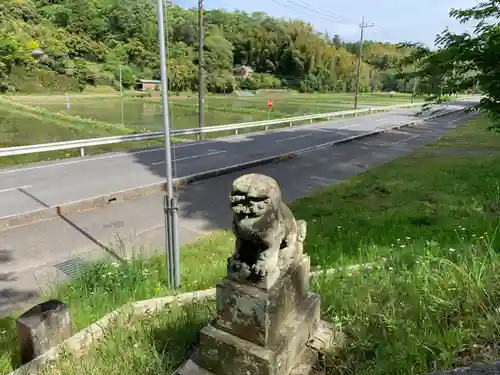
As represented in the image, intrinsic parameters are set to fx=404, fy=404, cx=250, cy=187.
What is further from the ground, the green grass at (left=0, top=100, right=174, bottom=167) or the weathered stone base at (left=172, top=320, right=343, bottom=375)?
the weathered stone base at (left=172, top=320, right=343, bottom=375)

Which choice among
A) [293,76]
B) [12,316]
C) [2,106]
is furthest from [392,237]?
[293,76]

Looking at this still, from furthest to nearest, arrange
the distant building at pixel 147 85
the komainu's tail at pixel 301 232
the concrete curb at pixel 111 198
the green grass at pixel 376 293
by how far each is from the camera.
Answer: the distant building at pixel 147 85 → the concrete curb at pixel 111 198 → the komainu's tail at pixel 301 232 → the green grass at pixel 376 293

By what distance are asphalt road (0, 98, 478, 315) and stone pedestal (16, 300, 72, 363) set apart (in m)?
1.61

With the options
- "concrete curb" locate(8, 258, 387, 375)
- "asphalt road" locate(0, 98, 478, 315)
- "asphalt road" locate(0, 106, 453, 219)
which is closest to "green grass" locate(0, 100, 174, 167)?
"asphalt road" locate(0, 106, 453, 219)

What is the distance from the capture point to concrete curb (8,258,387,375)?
333cm

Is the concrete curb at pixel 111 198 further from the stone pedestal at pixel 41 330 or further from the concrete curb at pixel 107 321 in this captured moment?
the concrete curb at pixel 107 321

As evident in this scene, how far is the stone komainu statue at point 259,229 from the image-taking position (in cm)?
253

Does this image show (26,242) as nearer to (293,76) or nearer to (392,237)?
(392,237)

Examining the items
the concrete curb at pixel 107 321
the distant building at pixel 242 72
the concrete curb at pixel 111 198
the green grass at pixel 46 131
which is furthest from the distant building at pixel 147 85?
the concrete curb at pixel 107 321

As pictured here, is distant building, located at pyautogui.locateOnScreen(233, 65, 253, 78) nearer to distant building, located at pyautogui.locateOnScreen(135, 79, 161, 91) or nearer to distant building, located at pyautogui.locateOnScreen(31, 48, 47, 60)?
distant building, located at pyautogui.locateOnScreen(135, 79, 161, 91)

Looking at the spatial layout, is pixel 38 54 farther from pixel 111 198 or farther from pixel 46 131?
pixel 111 198

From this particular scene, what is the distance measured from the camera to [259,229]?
2.56m

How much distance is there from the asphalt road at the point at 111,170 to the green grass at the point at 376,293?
4.52 m

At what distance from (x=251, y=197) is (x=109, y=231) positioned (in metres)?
5.90
